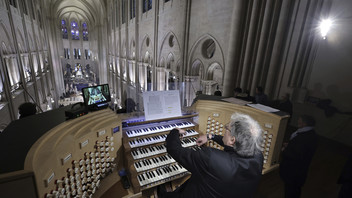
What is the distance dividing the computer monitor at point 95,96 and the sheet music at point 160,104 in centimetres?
74

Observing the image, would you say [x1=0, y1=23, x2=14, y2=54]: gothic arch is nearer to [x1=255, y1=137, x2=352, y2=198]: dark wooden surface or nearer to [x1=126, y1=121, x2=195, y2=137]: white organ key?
[x1=126, y1=121, x2=195, y2=137]: white organ key

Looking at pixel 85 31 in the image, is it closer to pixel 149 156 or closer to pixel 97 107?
pixel 97 107

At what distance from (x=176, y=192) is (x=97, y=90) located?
2136 millimetres

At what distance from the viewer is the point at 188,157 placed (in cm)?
179

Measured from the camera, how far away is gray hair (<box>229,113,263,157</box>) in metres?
1.74

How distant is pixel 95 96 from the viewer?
2.97 meters

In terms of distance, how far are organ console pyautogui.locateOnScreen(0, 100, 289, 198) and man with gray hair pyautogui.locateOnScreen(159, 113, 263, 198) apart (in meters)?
1.34

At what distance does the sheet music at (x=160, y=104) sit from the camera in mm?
3164

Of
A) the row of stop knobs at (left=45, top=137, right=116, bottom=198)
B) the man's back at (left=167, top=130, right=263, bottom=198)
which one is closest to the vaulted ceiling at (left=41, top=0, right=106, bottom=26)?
the row of stop knobs at (left=45, top=137, right=116, bottom=198)

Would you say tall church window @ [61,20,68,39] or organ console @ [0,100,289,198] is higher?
tall church window @ [61,20,68,39]

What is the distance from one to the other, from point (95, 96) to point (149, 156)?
4.81ft

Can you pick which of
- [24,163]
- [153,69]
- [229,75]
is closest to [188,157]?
[24,163]

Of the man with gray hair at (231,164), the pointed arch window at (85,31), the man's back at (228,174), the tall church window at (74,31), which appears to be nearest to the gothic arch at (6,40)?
the man with gray hair at (231,164)

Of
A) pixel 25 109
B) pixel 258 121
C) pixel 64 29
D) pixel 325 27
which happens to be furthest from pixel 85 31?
pixel 258 121
